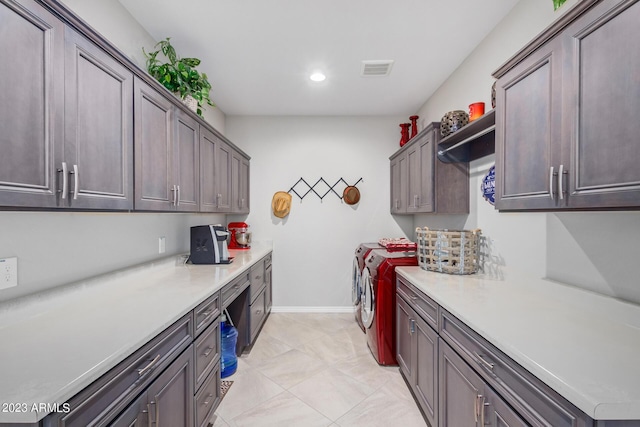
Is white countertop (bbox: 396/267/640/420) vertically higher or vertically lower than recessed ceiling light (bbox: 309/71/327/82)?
lower

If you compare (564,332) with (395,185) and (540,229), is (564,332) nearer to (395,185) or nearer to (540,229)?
(540,229)

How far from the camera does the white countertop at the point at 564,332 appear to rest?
29.3 inches

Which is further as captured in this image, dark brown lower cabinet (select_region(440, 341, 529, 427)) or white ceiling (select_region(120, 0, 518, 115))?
white ceiling (select_region(120, 0, 518, 115))

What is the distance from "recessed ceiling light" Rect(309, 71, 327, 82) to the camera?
2.74 meters

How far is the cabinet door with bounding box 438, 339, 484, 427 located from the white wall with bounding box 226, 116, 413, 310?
238cm

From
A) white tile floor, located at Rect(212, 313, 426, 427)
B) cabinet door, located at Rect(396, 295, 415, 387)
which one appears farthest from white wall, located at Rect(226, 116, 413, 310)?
cabinet door, located at Rect(396, 295, 415, 387)

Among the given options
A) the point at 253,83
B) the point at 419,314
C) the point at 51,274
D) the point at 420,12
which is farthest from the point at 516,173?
the point at 253,83

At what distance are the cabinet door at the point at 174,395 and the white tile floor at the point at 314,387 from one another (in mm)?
613

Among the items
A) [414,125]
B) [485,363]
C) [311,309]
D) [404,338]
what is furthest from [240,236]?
[485,363]

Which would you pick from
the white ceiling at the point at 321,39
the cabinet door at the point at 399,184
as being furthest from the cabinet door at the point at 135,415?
the cabinet door at the point at 399,184

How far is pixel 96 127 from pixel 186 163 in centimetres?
84

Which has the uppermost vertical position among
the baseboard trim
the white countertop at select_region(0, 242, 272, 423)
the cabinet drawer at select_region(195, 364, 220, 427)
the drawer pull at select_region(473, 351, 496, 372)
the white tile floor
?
the white countertop at select_region(0, 242, 272, 423)

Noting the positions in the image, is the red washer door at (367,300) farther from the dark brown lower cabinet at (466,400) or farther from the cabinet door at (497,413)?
the cabinet door at (497,413)

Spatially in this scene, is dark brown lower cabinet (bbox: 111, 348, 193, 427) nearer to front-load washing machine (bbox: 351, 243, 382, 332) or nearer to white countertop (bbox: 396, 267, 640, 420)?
white countertop (bbox: 396, 267, 640, 420)
